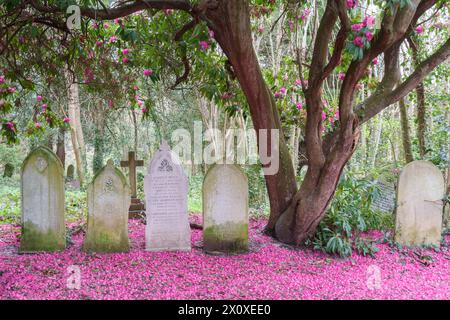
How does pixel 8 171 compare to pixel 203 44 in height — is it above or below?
below

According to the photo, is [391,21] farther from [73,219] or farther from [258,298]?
[73,219]

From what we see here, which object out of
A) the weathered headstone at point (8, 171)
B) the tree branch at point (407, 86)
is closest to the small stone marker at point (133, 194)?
the tree branch at point (407, 86)

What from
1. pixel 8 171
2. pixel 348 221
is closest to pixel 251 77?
pixel 348 221

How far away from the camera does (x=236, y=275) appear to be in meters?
4.37

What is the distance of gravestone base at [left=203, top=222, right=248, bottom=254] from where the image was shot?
208 inches

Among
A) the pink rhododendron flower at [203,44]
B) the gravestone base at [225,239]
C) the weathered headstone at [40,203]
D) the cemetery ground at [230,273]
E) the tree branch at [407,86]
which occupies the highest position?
the pink rhododendron flower at [203,44]

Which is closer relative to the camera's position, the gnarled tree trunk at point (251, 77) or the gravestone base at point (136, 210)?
the gnarled tree trunk at point (251, 77)

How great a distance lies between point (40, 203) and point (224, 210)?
2.39 meters

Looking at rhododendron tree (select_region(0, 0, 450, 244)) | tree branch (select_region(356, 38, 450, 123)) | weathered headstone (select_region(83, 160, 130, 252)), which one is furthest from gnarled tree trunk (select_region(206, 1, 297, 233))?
weathered headstone (select_region(83, 160, 130, 252))

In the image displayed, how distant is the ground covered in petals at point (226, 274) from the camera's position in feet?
12.6

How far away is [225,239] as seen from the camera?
529 cm

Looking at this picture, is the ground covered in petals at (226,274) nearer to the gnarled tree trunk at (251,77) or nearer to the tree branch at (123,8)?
the gnarled tree trunk at (251,77)

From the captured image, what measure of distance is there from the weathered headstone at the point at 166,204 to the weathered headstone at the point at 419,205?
3.16m

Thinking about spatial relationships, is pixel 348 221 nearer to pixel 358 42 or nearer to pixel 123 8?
pixel 358 42
